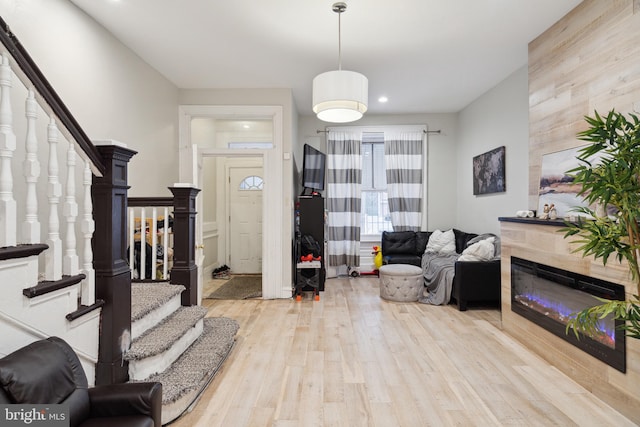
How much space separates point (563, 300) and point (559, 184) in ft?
3.35

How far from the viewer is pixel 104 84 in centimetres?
328

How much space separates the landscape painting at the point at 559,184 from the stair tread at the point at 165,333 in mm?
3199

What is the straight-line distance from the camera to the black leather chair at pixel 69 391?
119cm

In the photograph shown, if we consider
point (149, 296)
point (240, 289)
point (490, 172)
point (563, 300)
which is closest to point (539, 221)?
point (563, 300)

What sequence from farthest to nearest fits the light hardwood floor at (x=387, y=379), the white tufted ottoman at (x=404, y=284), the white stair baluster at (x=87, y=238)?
the white tufted ottoman at (x=404, y=284)
the light hardwood floor at (x=387, y=379)
the white stair baluster at (x=87, y=238)

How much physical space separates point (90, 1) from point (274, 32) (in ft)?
5.09

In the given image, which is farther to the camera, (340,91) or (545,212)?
(545,212)

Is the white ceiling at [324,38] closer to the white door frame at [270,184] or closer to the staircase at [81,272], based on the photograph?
the white door frame at [270,184]

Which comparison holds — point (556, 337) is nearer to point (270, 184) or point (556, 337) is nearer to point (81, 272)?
point (81, 272)

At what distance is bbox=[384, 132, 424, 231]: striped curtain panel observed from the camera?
6.22 metres

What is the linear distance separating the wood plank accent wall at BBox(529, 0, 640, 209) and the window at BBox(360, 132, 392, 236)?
10.6ft

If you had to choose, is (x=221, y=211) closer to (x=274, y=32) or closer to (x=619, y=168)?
(x=274, y=32)

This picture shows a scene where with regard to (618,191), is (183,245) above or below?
below

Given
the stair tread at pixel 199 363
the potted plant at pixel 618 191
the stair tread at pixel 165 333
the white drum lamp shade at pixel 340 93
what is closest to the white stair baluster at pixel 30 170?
the stair tread at pixel 165 333
